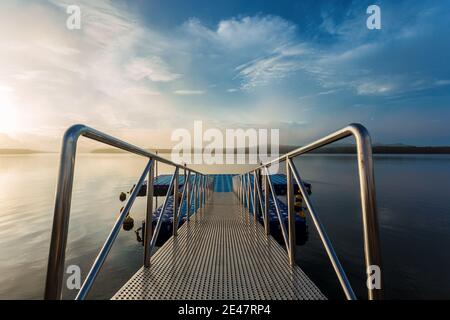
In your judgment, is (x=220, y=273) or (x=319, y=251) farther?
(x=319, y=251)

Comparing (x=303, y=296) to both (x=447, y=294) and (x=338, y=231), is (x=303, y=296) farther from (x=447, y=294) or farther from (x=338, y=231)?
(x=338, y=231)

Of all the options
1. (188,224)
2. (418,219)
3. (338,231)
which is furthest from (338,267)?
(418,219)

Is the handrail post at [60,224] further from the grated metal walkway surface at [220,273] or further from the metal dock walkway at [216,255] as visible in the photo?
the grated metal walkway surface at [220,273]

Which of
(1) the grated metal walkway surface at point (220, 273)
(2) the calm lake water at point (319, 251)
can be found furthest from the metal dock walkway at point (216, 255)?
(2) the calm lake water at point (319, 251)

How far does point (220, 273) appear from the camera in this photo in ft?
7.00

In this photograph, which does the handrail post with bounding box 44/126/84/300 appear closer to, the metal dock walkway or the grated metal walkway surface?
the metal dock walkway

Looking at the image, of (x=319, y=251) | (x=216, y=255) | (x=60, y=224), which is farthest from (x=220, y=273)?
(x=319, y=251)

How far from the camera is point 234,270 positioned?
2207 mm

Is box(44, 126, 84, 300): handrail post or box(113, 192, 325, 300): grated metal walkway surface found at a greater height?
box(44, 126, 84, 300): handrail post

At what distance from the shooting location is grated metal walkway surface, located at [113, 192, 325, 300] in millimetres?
1741

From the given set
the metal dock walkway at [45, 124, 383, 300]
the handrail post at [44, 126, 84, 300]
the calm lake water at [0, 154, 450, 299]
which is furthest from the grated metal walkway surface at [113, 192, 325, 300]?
the calm lake water at [0, 154, 450, 299]

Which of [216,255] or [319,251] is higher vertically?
[216,255]

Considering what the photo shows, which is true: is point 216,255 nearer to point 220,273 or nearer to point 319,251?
point 220,273
